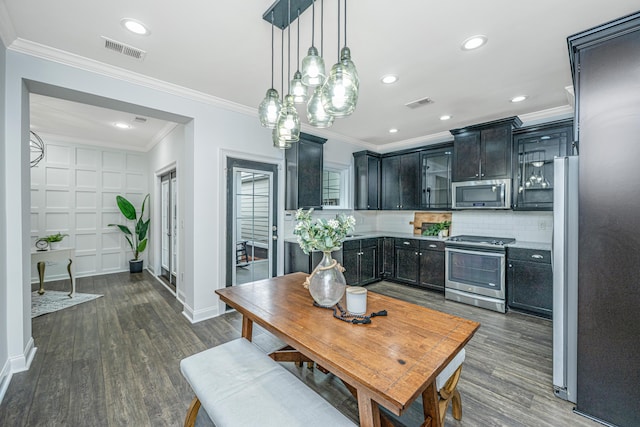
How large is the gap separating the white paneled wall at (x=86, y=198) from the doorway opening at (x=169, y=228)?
121 cm

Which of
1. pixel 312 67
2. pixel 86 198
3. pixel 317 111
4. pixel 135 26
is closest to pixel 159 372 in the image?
pixel 317 111

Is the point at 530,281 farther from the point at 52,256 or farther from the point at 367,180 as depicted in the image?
the point at 52,256

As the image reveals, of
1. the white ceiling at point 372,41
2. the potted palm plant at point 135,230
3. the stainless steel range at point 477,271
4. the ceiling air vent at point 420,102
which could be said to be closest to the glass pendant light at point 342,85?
the white ceiling at point 372,41

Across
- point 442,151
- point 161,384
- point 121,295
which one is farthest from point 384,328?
point 121,295

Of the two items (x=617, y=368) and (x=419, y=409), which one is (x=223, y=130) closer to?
(x=419, y=409)

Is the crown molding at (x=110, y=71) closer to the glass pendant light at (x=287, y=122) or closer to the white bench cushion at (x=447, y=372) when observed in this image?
the glass pendant light at (x=287, y=122)

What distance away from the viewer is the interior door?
371 centimetres

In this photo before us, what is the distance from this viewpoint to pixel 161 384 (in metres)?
2.19

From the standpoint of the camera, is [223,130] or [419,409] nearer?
[419,409]

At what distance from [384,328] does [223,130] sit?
3.15m

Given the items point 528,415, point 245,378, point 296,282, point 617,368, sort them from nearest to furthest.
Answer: point 245,378 → point 617,368 → point 528,415 → point 296,282

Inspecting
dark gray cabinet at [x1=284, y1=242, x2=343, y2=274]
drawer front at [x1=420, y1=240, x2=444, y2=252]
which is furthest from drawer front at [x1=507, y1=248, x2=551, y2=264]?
dark gray cabinet at [x1=284, y1=242, x2=343, y2=274]

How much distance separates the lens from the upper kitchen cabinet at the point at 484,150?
12.7 ft

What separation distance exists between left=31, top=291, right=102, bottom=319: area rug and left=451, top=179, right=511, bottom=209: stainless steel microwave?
595 cm
